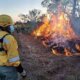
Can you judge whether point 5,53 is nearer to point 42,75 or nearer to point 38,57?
point 42,75

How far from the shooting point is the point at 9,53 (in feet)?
19.5

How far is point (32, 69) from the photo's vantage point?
1162 centimetres

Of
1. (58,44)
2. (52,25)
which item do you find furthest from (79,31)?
(58,44)

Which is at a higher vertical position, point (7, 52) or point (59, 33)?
point (7, 52)

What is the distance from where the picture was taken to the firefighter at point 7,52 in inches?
234

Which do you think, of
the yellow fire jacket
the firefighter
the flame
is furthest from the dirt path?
the yellow fire jacket

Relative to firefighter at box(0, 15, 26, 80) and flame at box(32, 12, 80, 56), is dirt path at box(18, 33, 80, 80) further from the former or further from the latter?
firefighter at box(0, 15, 26, 80)

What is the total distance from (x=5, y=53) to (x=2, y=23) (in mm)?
600

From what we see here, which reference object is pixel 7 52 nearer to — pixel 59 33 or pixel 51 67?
pixel 51 67

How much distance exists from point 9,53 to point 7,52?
0.18 ft

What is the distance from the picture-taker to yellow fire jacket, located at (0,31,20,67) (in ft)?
19.5

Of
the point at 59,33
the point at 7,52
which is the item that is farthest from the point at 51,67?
the point at 59,33

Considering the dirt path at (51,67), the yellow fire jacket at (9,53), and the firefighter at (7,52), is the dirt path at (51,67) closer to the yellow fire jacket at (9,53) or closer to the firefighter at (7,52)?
the firefighter at (7,52)

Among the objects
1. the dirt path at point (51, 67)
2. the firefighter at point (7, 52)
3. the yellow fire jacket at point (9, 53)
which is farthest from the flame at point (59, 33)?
the yellow fire jacket at point (9, 53)
